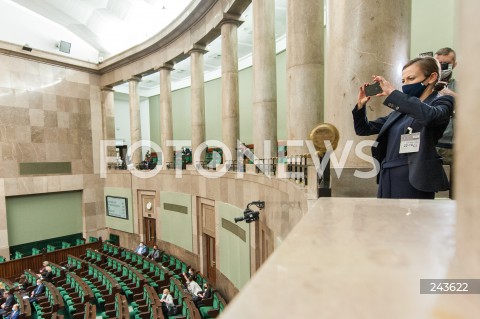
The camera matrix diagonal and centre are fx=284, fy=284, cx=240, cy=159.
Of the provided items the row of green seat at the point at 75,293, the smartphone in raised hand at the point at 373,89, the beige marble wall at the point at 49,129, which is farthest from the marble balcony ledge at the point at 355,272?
the beige marble wall at the point at 49,129

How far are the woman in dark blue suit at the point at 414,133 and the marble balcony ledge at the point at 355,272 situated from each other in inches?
28.2

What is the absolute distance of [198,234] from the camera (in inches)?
436

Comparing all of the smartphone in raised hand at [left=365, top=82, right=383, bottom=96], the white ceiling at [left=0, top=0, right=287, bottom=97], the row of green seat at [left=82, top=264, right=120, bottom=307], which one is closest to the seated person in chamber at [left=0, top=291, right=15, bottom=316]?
the row of green seat at [left=82, top=264, right=120, bottom=307]

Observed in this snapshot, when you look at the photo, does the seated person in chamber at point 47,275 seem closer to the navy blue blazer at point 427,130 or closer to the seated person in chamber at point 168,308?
the seated person in chamber at point 168,308

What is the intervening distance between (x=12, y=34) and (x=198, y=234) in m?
13.9

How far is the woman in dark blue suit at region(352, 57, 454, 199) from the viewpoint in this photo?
1812 millimetres

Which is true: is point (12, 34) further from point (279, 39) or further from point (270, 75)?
point (270, 75)

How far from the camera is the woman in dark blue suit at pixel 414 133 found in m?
1.81

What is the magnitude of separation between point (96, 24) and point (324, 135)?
59.3ft

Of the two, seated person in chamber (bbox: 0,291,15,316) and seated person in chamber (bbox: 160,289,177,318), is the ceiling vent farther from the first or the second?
seated person in chamber (bbox: 160,289,177,318)

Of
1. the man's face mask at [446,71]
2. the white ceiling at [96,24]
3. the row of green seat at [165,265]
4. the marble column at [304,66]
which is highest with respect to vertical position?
the white ceiling at [96,24]

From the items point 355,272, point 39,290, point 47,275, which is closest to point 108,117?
point 47,275

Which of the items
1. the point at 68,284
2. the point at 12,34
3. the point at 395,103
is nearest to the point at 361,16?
the point at 395,103

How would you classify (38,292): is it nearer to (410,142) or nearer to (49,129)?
(49,129)
